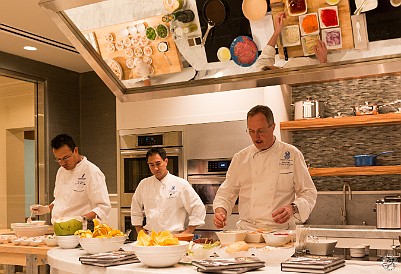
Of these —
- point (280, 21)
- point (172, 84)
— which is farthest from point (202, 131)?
point (280, 21)

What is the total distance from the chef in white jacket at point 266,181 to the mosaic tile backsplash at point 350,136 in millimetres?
1678

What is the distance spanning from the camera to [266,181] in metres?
3.93

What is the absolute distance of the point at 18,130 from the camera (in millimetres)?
7094

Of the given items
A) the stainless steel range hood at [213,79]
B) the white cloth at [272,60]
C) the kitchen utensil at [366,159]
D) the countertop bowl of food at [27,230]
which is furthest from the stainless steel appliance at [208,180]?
the white cloth at [272,60]

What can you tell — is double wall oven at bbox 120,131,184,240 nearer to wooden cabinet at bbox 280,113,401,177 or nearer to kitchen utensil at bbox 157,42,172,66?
wooden cabinet at bbox 280,113,401,177

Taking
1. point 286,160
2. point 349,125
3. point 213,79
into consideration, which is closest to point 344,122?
point 349,125

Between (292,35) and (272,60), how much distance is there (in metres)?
0.25

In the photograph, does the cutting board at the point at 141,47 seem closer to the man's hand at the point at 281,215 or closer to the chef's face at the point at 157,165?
the man's hand at the point at 281,215

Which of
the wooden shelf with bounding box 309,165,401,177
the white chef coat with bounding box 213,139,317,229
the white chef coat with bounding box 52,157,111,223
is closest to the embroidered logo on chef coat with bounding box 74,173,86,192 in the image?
the white chef coat with bounding box 52,157,111,223

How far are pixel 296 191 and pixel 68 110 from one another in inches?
178

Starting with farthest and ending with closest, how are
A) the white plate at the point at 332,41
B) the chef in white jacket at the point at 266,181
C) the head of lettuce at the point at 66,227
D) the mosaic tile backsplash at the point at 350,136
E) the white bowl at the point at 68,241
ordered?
the mosaic tile backsplash at the point at 350,136 → the chef in white jacket at the point at 266,181 → the head of lettuce at the point at 66,227 → the white bowl at the point at 68,241 → the white plate at the point at 332,41

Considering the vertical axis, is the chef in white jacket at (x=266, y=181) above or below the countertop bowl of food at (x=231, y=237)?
above

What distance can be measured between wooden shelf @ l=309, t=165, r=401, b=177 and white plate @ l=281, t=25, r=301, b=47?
2.55 meters

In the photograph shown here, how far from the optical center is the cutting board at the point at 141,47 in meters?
3.08
